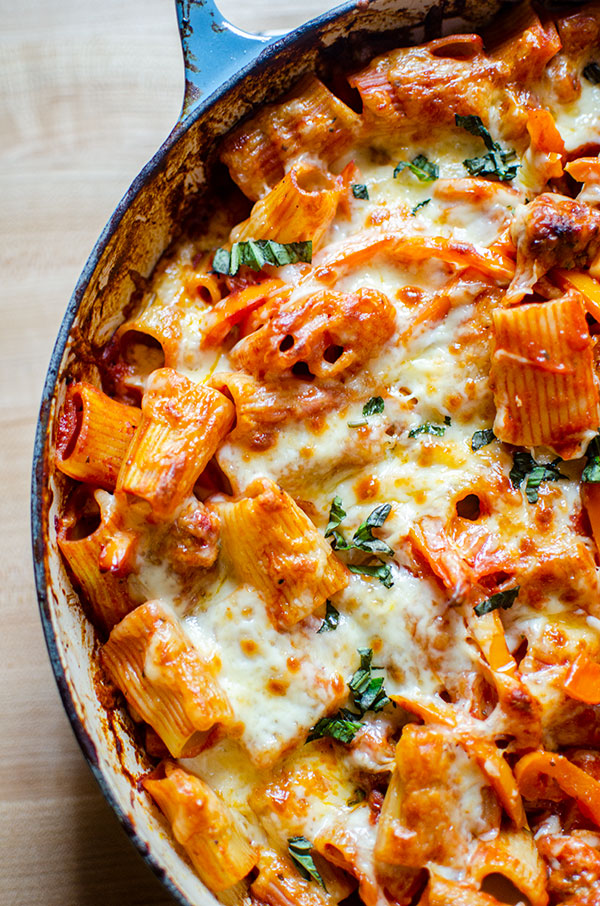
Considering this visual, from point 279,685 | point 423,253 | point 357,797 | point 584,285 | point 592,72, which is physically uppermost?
point 592,72

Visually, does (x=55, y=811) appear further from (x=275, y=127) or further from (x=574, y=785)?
(x=275, y=127)

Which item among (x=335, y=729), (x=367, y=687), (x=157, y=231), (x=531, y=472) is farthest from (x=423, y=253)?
(x=335, y=729)

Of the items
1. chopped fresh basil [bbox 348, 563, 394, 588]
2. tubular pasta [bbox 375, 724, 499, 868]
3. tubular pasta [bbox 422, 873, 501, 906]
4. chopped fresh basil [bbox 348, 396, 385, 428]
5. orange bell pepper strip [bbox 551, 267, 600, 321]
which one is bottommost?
tubular pasta [bbox 422, 873, 501, 906]

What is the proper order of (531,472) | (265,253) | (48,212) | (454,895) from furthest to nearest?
(48,212) → (265,253) → (531,472) → (454,895)

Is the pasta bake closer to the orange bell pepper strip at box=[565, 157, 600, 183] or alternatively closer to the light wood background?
the orange bell pepper strip at box=[565, 157, 600, 183]

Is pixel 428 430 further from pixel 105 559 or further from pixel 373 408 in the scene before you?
pixel 105 559

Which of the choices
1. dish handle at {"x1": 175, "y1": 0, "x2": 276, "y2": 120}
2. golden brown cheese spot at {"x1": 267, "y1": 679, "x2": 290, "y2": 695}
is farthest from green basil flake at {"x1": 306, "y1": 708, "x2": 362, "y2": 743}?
dish handle at {"x1": 175, "y1": 0, "x2": 276, "y2": 120}

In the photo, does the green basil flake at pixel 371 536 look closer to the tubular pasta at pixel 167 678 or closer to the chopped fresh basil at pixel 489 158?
the tubular pasta at pixel 167 678
